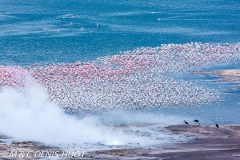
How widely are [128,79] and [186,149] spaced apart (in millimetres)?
19001

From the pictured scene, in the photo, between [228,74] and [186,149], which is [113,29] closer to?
[228,74]

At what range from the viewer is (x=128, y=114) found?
47344 mm

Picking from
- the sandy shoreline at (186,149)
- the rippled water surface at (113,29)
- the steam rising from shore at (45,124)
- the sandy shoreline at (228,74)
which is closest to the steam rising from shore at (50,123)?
the steam rising from shore at (45,124)

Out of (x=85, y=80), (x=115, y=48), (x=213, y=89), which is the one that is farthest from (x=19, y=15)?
(x=213, y=89)

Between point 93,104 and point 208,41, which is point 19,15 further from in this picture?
point 93,104

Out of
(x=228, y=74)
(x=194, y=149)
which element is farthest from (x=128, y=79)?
(x=194, y=149)

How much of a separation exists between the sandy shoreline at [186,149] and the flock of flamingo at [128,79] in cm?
852

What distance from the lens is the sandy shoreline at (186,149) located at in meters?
36.9

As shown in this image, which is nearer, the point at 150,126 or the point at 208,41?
the point at 150,126

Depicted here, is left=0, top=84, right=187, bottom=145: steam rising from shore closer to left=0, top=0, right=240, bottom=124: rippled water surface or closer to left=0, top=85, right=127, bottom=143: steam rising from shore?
left=0, top=85, right=127, bottom=143: steam rising from shore

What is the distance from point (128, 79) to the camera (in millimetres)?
56406

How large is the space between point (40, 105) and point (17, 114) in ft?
12.1

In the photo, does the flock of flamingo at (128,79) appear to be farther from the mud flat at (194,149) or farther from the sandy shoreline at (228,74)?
the mud flat at (194,149)

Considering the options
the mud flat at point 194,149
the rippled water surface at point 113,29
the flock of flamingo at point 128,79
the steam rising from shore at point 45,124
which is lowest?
the mud flat at point 194,149
